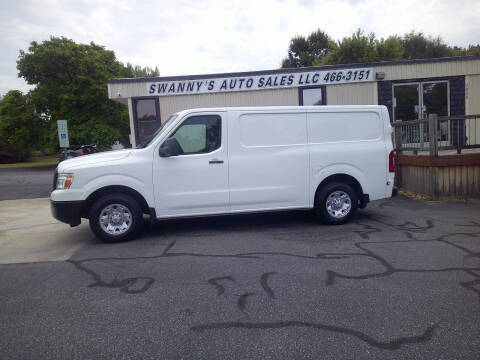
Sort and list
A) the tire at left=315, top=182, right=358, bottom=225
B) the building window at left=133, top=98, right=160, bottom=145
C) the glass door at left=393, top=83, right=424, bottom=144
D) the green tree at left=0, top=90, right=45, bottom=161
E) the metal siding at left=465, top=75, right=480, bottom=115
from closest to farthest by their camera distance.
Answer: the tire at left=315, top=182, right=358, bottom=225 < the metal siding at left=465, top=75, right=480, bottom=115 < the building window at left=133, top=98, right=160, bottom=145 < the glass door at left=393, top=83, right=424, bottom=144 < the green tree at left=0, top=90, right=45, bottom=161

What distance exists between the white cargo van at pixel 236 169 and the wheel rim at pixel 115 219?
0.02 m

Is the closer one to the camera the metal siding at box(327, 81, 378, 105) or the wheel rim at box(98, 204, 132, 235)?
the wheel rim at box(98, 204, 132, 235)

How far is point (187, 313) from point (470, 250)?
3892 millimetres

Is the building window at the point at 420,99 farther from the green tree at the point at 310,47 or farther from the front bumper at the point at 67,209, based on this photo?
the green tree at the point at 310,47

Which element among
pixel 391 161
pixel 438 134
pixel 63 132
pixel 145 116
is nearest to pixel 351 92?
pixel 438 134

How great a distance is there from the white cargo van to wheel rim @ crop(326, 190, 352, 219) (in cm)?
2

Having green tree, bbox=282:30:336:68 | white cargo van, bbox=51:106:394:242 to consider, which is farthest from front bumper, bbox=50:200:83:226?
green tree, bbox=282:30:336:68

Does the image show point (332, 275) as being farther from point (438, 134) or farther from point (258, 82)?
point (258, 82)

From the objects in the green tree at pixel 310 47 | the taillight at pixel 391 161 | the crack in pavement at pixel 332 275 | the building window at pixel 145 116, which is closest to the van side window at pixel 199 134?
the crack in pavement at pixel 332 275

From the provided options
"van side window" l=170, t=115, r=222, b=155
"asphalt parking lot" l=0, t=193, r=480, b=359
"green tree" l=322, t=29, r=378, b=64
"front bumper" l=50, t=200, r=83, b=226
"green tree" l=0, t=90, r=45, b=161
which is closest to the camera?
"asphalt parking lot" l=0, t=193, r=480, b=359

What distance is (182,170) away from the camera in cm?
618

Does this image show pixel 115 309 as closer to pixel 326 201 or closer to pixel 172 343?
pixel 172 343

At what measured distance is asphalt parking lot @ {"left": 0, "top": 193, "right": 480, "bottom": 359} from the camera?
2871 millimetres

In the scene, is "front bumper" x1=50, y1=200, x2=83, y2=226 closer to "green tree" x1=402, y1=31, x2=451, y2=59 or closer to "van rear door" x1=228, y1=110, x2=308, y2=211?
"van rear door" x1=228, y1=110, x2=308, y2=211
